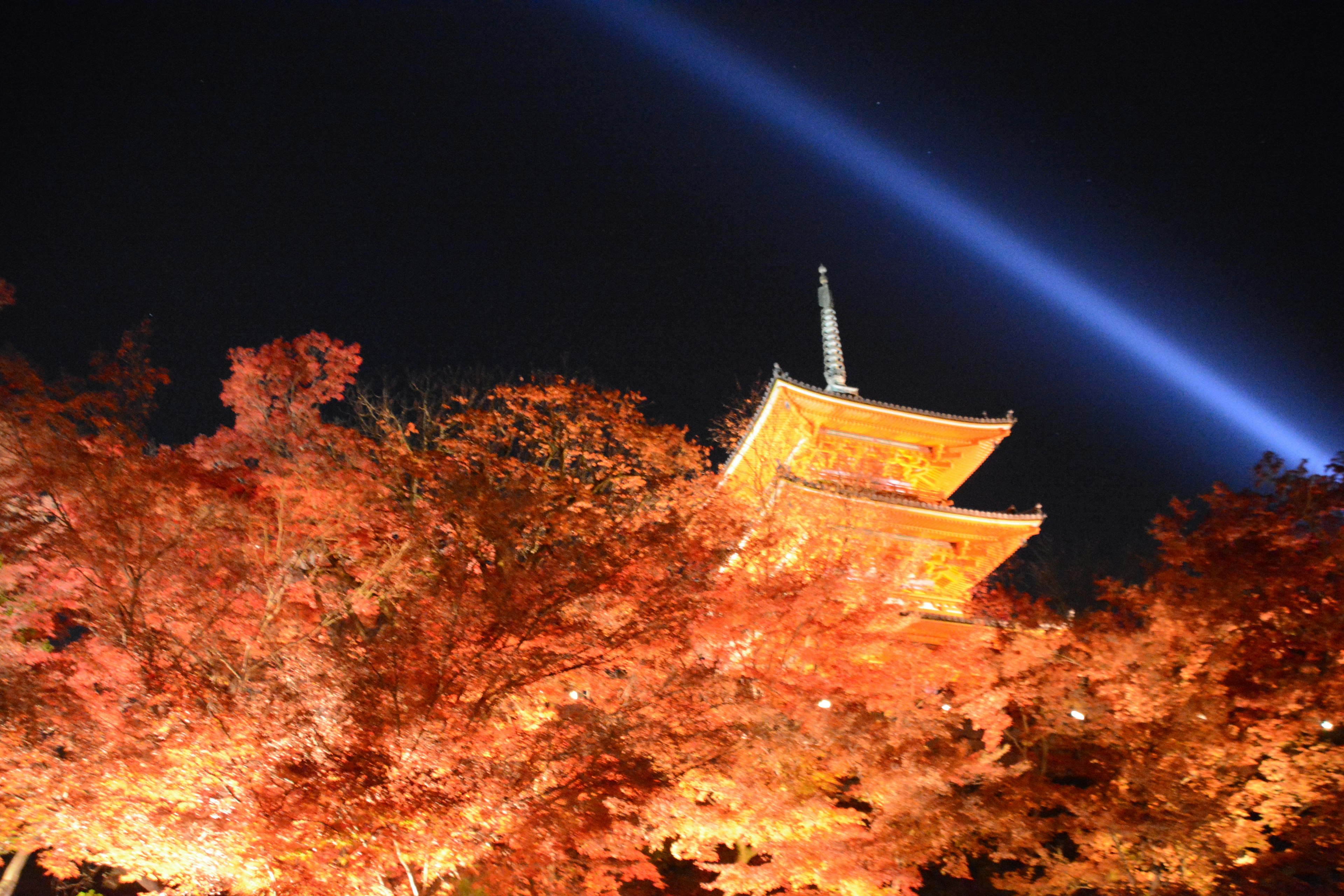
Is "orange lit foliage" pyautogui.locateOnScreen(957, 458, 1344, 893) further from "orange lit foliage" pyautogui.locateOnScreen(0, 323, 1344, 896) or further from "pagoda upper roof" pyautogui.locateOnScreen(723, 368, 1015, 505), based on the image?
"pagoda upper roof" pyautogui.locateOnScreen(723, 368, 1015, 505)

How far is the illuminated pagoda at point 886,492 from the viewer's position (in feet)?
67.2

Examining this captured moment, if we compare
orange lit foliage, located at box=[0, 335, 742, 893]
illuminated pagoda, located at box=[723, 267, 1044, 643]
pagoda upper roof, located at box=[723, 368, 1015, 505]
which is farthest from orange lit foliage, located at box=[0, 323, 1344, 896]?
pagoda upper roof, located at box=[723, 368, 1015, 505]

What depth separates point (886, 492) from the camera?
2220cm

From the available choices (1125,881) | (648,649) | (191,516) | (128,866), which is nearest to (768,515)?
(648,649)

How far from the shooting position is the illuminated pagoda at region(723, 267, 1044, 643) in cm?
2048

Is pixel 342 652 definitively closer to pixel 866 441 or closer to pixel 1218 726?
pixel 1218 726

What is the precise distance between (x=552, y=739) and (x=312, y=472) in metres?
5.92

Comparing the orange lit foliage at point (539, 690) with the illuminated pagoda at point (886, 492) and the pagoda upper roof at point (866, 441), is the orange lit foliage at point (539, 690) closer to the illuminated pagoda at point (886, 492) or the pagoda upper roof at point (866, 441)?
the illuminated pagoda at point (886, 492)

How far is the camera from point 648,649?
10.5m

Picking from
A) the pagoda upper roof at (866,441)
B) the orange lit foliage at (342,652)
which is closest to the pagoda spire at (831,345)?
the pagoda upper roof at (866,441)

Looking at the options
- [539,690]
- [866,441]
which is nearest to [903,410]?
[866,441]

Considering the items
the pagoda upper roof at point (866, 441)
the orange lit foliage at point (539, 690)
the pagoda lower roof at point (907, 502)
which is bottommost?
the orange lit foliage at point (539, 690)

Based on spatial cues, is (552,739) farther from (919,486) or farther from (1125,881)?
(919,486)

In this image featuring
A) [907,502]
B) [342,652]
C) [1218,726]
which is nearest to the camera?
[342,652]
